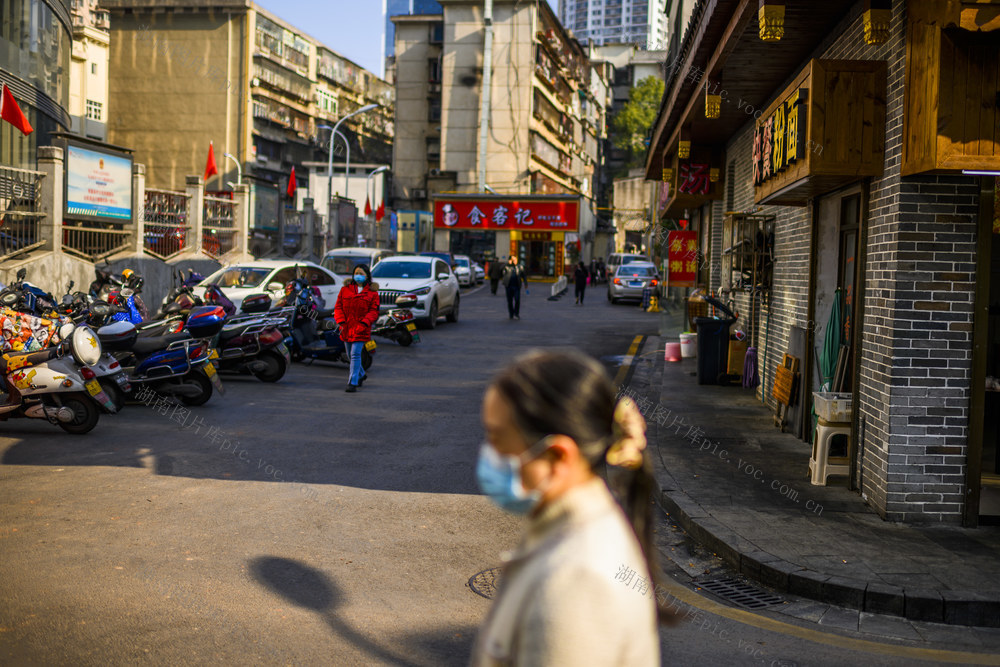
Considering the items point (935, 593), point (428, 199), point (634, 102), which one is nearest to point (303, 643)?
point (935, 593)

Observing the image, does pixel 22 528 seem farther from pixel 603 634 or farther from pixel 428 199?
pixel 428 199

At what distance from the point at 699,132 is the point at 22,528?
1279 cm

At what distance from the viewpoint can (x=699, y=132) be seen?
16.3 meters

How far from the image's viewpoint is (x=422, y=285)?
2266cm

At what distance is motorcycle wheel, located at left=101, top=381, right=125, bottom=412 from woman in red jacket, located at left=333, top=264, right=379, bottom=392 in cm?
305

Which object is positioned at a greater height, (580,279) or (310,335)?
(580,279)

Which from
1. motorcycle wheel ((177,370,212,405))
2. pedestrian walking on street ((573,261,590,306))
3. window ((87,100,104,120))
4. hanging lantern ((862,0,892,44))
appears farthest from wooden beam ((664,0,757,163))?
window ((87,100,104,120))

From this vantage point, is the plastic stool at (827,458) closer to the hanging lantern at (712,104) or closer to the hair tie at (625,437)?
the hanging lantern at (712,104)

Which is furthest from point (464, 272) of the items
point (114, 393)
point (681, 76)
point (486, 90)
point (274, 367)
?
point (114, 393)

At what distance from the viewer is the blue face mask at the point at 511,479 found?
171 cm

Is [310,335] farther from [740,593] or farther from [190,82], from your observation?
[190,82]

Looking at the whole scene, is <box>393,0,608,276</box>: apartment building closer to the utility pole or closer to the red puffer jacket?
the utility pole

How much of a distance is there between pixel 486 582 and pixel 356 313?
767 centimetres

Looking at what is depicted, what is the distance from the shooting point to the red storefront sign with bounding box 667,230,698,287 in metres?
22.3
